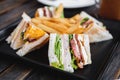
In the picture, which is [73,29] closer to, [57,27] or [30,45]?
[57,27]

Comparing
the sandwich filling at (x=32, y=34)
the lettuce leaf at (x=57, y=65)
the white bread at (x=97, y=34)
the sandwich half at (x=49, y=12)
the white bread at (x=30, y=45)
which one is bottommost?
the lettuce leaf at (x=57, y=65)

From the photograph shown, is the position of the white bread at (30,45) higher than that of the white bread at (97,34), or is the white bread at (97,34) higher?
the white bread at (30,45)

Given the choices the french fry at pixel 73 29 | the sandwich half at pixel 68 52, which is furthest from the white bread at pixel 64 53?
the french fry at pixel 73 29

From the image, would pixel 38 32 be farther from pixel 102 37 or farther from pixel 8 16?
pixel 8 16

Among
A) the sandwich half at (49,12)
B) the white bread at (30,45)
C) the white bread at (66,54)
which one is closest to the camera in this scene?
the white bread at (66,54)

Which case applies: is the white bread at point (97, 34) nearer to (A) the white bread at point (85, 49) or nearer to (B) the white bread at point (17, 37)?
(A) the white bread at point (85, 49)

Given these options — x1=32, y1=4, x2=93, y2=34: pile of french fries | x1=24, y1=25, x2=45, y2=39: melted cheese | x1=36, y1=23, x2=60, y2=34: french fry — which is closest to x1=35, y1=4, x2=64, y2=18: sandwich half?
x1=32, y1=4, x2=93, y2=34: pile of french fries

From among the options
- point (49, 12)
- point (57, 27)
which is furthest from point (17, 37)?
point (49, 12)

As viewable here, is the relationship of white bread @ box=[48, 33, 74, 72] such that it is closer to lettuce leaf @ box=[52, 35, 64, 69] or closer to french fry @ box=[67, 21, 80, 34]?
lettuce leaf @ box=[52, 35, 64, 69]

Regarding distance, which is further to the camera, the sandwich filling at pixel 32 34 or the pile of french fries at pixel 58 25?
the pile of french fries at pixel 58 25
